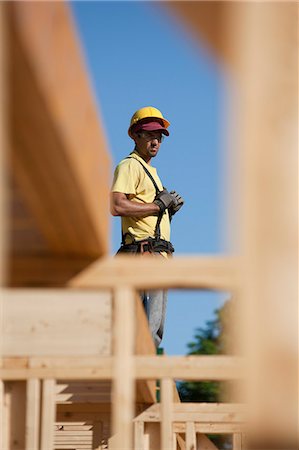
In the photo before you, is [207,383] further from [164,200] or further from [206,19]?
[206,19]

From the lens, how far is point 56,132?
336cm

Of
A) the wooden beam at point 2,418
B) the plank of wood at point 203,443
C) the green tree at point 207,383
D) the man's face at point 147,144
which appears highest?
the green tree at point 207,383

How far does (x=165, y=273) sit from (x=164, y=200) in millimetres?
2536

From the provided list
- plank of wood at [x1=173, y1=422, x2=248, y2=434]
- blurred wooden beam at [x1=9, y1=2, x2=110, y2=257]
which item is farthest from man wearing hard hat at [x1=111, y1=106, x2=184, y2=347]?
plank of wood at [x1=173, y1=422, x2=248, y2=434]

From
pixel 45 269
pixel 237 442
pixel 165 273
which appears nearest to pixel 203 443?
pixel 237 442

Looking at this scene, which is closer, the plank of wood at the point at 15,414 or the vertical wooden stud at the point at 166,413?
the plank of wood at the point at 15,414

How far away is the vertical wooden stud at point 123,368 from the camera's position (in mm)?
4969

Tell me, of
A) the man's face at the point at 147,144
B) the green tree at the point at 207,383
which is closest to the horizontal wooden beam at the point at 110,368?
the man's face at the point at 147,144

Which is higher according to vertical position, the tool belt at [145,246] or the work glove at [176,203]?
the work glove at [176,203]

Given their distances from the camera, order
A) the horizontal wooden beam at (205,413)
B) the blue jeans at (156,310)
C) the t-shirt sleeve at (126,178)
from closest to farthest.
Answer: the t-shirt sleeve at (126,178) < the blue jeans at (156,310) < the horizontal wooden beam at (205,413)

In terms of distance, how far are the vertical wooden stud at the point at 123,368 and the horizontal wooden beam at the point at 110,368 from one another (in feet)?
1.35

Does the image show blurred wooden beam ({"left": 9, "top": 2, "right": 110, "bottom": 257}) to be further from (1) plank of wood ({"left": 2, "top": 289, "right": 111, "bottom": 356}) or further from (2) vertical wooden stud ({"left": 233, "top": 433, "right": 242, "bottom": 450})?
(2) vertical wooden stud ({"left": 233, "top": 433, "right": 242, "bottom": 450})

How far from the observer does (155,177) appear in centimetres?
764

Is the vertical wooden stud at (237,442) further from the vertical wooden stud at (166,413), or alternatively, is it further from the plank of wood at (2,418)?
the plank of wood at (2,418)
